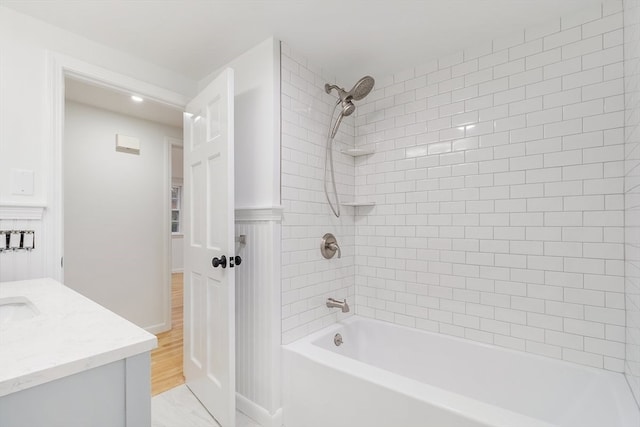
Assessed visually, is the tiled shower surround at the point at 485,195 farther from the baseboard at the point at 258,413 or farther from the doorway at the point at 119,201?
the doorway at the point at 119,201

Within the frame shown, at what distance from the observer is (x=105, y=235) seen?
2.93 meters

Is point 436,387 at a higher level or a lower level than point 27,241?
lower

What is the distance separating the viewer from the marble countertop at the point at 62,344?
22.7 inches

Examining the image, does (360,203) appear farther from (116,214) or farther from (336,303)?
(116,214)

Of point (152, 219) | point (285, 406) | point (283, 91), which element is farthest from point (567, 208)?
point (152, 219)

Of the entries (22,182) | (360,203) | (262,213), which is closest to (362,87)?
(360,203)

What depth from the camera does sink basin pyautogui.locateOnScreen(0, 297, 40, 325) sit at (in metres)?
1.09

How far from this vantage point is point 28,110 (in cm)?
160

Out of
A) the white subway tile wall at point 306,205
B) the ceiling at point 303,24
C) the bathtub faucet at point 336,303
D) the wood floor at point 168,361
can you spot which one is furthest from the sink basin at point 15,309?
the bathtub faucet at point 336,303

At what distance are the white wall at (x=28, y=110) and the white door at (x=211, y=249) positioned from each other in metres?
0.72

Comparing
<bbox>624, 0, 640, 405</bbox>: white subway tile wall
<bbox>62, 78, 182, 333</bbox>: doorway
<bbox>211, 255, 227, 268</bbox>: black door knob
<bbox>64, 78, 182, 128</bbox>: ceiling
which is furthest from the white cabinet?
<bbox>62, 78, 182, 333</bbox>: doorway

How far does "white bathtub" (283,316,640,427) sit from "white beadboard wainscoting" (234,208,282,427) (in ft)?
0.32

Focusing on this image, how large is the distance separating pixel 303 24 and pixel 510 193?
1.51m

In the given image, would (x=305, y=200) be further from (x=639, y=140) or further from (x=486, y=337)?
(x=639, y=140)
